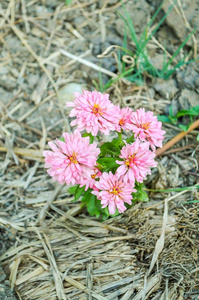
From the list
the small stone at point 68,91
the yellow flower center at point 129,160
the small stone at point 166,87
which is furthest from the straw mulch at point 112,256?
the small stone at point 68,91

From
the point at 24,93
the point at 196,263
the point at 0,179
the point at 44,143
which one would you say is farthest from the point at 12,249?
the point at 24,93

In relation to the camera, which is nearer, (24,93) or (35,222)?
(35,222)

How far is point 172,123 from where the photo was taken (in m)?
2.56

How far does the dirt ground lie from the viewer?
1.86 metres

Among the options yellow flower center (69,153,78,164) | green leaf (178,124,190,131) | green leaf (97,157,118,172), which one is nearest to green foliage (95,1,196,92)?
green leaf (178,124,190,131)

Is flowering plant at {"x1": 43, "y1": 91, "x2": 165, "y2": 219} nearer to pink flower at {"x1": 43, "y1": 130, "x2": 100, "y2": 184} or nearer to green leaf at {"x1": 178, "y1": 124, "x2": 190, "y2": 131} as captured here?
pink flower at {"x1": 43, "y1": 130, "x2": 100, "y2": 184}

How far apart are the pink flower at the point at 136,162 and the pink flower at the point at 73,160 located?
0.15 meters

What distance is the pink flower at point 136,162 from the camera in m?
1.54

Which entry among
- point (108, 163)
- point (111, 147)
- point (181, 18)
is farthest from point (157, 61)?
point (108, 163)

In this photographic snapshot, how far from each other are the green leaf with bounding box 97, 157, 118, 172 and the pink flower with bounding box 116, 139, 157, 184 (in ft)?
0.56

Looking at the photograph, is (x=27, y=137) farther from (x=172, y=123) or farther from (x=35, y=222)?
(x=172, y=123)

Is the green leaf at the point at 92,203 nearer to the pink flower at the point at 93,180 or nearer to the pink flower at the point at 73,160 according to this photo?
the pink flower at the point at 93,180

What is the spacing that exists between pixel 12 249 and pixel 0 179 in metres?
0.57

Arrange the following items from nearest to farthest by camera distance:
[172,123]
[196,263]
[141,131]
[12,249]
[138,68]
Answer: [141,131] < [196,263] < [12,249] < [172,123] < [138,68]
